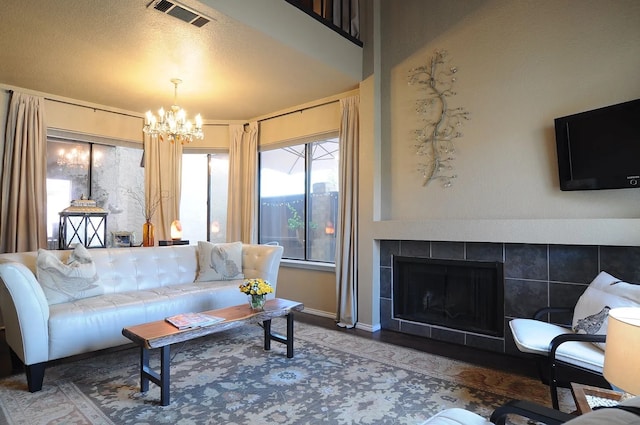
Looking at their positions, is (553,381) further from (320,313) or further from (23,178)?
(23,178)

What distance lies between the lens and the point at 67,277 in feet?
10.3

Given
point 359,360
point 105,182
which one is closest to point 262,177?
point 105,182

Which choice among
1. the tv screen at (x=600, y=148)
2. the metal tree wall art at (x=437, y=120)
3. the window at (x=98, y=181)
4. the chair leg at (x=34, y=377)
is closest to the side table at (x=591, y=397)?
the tv screen at (x=600, y=148)

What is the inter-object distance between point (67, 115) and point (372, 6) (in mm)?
4218

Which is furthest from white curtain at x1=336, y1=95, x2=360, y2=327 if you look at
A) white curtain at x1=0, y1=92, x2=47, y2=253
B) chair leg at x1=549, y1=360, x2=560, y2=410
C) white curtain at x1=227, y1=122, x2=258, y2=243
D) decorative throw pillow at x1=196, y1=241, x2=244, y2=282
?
white curtain at x1=0, y1=92, x2=47, y2=253

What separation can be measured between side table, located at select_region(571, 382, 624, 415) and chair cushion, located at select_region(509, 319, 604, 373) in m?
0.58

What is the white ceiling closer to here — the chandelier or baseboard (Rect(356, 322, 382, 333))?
the chandelier

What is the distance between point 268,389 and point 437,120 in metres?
3.08

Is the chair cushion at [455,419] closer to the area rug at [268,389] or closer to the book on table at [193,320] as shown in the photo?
the area rug at [268,389]

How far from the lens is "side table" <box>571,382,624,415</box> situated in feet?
4.97

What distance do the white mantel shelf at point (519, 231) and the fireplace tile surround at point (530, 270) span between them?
0.57 ft

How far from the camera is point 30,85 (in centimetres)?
441

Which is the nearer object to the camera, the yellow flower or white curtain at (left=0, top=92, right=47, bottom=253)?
the yellow flower

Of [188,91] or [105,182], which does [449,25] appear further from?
[105,182]
